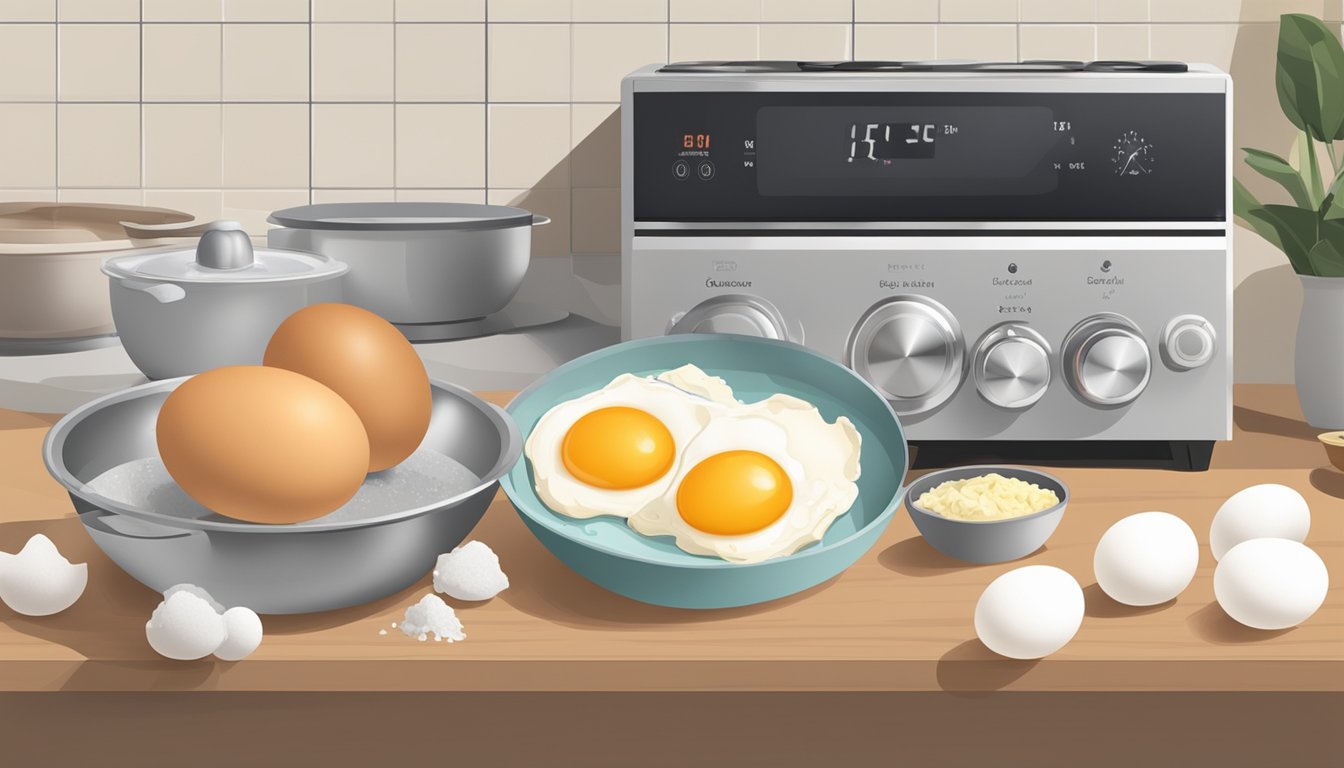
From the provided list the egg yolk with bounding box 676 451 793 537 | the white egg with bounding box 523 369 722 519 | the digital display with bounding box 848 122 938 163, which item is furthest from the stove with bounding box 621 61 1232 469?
the egg yolk with bounding box 676 451 793 537

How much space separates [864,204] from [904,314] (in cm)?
9

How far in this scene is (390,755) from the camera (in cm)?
65

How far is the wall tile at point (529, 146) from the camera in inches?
55.1

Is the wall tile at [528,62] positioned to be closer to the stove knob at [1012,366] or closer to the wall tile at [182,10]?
the wall tile at [182,10]

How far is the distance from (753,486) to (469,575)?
18cm

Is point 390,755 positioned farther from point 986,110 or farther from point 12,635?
point 986,110

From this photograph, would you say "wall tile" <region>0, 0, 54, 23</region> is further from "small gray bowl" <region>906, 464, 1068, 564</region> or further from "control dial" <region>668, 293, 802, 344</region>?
"small gray bowl" <region>906, 464, 1068, 564</region>

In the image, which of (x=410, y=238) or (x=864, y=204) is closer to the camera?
(x=864, y=204)

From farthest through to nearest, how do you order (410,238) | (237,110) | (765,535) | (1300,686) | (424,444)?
(237,110)
(410,238)
(424,444)
(765,535)
(1300,686)

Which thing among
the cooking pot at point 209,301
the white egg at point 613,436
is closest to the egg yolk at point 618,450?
the white egg at point 613,436

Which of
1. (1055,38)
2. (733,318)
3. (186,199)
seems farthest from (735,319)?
(186,199)

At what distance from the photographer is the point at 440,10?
1384mm

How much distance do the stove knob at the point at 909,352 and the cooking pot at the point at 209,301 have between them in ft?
1.49

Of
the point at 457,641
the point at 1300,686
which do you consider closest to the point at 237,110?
the point at 457,641
